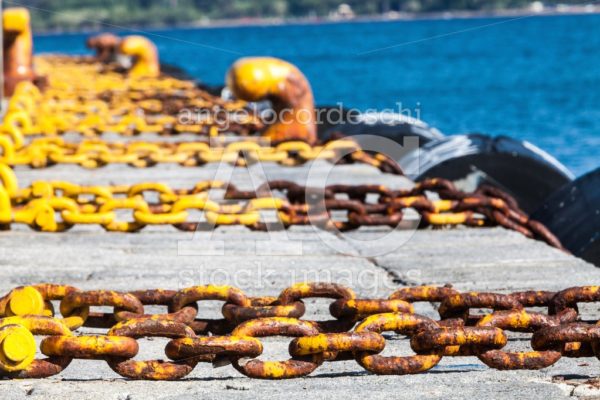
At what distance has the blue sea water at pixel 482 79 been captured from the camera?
1312 inches

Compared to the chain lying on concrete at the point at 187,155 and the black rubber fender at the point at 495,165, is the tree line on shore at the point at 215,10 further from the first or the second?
the chain lying on concrete at the point at 187,155

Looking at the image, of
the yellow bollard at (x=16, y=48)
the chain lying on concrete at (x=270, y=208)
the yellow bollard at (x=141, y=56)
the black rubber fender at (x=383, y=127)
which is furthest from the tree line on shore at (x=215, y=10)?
the chain lying on concrete at (x=270, y=208)

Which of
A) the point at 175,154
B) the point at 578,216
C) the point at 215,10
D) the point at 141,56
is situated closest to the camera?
the point at 578,216

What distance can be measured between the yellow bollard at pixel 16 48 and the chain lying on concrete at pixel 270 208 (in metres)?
8.49

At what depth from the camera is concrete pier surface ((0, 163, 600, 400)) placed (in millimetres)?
2357

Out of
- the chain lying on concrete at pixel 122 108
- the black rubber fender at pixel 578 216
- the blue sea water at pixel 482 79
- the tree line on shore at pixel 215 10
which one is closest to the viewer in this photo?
the black rubber fender at pixel 578 216

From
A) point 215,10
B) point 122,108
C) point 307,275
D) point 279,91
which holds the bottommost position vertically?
point 307,275

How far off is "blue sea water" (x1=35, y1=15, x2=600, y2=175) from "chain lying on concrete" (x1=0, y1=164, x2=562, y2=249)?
1407mm

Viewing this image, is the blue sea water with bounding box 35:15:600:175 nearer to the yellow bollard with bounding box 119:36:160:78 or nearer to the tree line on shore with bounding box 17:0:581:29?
the yellow bollard with bounding box 119:36:160:78

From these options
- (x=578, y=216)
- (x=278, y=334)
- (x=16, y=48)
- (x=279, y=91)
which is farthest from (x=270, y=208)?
(x=16, y=48)

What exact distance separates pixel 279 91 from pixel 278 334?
5.50m

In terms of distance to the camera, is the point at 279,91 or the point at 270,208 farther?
the point at 279,91

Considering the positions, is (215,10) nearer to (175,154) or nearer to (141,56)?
(141,56)

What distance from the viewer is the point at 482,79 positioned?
193 feet
